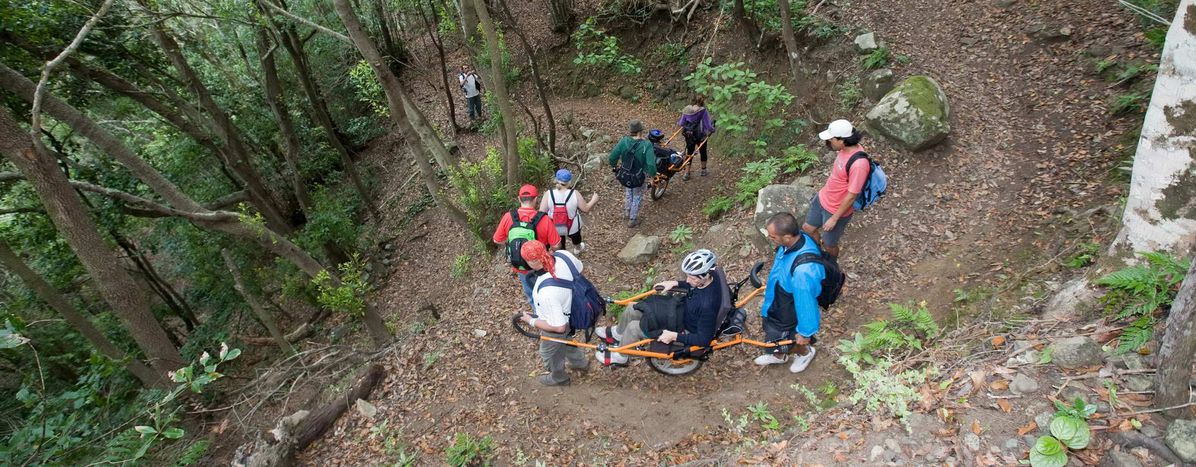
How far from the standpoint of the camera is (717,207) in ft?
29.4

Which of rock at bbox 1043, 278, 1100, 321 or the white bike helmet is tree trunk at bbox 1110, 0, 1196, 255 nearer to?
rock at bbox 1043, 278, 1100, 321

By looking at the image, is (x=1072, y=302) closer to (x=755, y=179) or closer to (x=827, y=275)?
(x=827, y=275)

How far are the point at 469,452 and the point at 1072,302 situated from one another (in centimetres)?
602

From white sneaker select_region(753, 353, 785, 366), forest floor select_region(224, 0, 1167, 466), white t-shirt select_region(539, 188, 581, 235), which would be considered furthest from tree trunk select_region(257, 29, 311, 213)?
white sneaker select_region(753, 353, 785, 366)

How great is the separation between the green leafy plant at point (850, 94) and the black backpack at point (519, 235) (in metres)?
6.73

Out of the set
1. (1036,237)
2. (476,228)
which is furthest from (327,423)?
(1036,237)

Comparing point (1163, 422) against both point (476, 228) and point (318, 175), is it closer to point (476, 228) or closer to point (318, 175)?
point (476, 228)

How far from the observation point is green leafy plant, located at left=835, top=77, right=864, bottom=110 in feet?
31.2

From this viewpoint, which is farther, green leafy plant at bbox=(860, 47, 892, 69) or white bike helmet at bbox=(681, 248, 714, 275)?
green leafy plant at bbox=(860, 47, 892, 69)

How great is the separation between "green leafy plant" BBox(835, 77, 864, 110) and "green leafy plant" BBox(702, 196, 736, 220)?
299 centimetres

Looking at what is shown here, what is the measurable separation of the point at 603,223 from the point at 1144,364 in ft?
25.5

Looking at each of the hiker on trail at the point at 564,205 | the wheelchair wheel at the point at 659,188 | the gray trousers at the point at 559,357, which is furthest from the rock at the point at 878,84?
the gray trousers at the point at 559,357

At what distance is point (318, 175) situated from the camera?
17531 millimetres

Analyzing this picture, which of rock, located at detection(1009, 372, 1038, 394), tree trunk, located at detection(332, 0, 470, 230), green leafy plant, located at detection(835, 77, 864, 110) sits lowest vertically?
green leafy plant, located at detection(835, 77, 864, 110)
